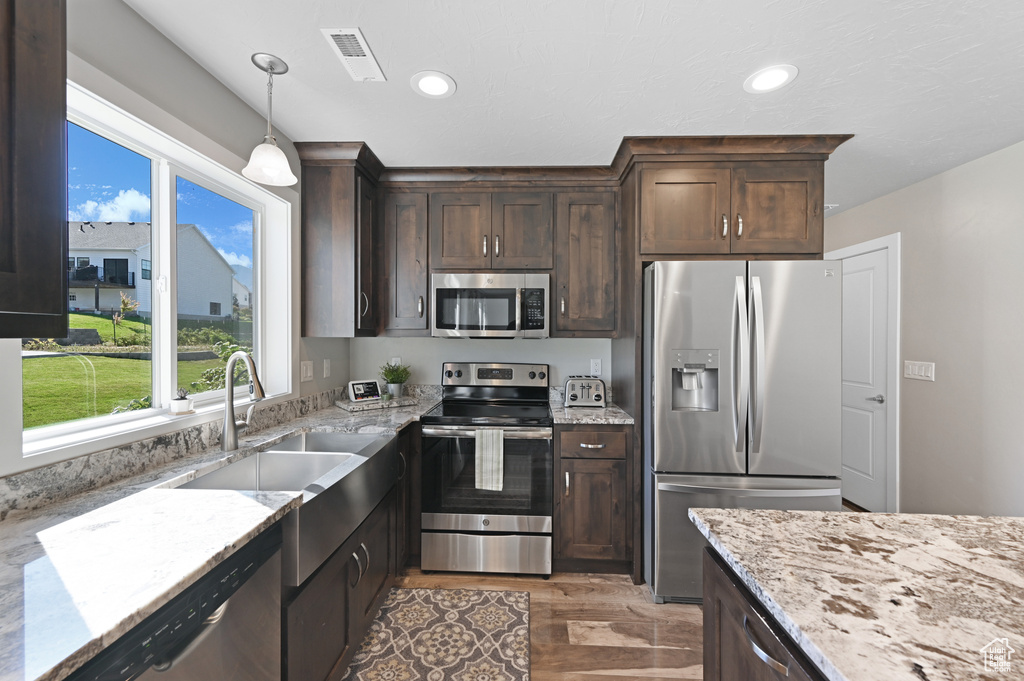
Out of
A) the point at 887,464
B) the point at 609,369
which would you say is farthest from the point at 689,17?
the point at 887,464

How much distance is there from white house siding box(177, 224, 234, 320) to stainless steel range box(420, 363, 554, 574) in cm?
119

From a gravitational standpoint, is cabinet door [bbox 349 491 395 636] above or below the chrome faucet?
below

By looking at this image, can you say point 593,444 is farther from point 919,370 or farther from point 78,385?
point 919,370

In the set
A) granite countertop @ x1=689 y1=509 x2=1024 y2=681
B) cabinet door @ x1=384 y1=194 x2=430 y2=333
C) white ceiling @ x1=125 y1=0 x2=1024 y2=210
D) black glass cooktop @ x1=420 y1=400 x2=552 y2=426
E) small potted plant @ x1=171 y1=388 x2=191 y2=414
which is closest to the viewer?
granite countertop @ x1=689 y1=509 x2=1024 y2=681

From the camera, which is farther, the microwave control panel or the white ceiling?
the microwave control panel

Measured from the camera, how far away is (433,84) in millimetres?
1771

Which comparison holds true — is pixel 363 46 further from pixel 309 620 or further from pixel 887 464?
pixel 887 464

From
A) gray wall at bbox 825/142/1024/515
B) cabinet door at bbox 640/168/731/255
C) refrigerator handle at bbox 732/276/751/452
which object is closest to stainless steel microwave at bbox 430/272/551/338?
cabinet door at bbox 640/168/731/255

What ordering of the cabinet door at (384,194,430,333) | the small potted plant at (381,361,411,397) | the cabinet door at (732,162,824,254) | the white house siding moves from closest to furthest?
1. the white house siding
2. the cabinet door at (732,162,824,254)
3. the cabinet door at (384,194,430,333)
4. the small potted plant at (381,361,411,397)

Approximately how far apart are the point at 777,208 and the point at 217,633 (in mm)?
2859

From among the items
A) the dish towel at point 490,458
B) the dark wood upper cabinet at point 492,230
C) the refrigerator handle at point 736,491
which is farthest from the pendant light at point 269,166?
the refrigerator handle at point 736,491

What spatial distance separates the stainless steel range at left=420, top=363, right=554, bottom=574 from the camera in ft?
7.88

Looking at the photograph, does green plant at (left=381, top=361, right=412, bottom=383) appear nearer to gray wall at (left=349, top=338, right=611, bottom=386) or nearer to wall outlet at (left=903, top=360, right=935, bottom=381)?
gray wall at (left=349, top=338, right=611, bottom=386)

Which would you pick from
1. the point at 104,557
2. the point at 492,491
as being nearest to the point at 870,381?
the point at 492,491
